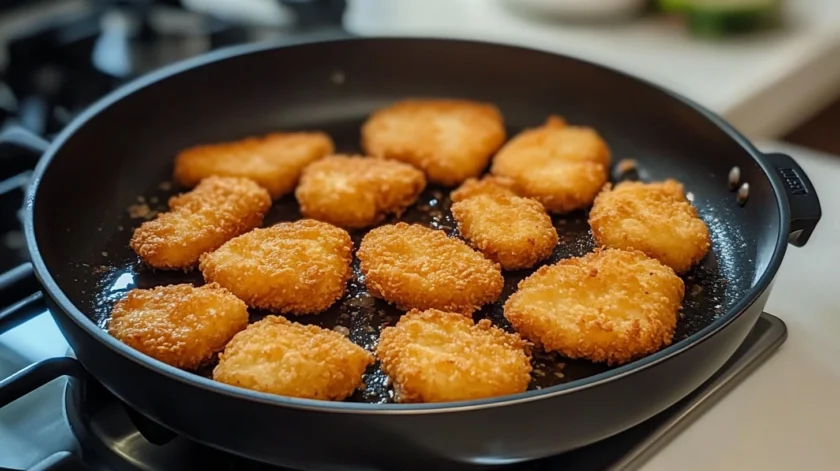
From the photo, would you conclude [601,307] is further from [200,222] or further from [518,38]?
[518,38]

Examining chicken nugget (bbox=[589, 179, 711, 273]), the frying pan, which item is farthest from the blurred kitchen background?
chicken nugget (bbox=[589, 179, 711, 273])

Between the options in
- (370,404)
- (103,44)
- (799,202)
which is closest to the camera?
(370,404)

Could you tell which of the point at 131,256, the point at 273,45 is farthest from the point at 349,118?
the point at 131,256

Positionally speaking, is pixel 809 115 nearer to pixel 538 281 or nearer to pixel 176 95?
pixel 538 281

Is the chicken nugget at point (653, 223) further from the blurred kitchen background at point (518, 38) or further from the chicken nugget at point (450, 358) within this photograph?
the blurred kitchen background at point (518, 38)

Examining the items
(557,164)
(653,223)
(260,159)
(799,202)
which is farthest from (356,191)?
(799,202)
